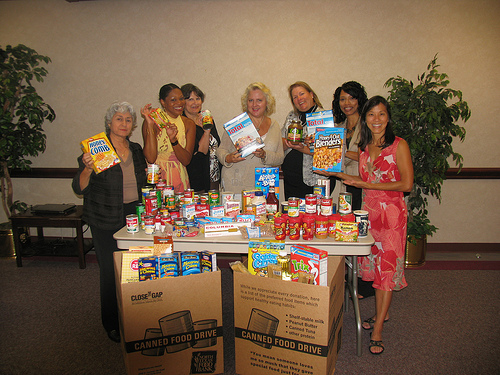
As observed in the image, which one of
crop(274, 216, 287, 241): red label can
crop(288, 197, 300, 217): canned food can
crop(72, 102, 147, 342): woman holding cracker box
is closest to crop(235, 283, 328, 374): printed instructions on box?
crop(274, 216, 287, 241): red label can

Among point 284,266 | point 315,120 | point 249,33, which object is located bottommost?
point 284,266

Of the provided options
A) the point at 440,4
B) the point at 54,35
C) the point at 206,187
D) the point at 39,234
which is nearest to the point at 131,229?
Answer: the point at 206,187

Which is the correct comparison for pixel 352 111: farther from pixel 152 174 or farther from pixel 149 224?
pixel 149 224

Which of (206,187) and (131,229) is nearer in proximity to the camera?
(131,229)

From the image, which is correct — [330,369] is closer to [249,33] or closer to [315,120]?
[315,120]

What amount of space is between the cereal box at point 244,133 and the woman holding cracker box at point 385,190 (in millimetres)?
754

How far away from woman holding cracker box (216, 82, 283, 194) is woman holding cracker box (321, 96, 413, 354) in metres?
0.73

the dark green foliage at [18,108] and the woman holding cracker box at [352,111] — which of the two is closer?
the woman holding cracker box at [352,111]

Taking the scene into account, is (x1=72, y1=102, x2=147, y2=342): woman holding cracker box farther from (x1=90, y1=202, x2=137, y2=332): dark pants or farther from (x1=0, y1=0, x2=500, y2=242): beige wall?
(x1=0, y1=0, x2=500, y2=242): beige wall

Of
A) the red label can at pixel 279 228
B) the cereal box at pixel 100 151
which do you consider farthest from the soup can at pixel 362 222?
the cereal box at pixel 100 151

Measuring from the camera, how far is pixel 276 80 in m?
3.98

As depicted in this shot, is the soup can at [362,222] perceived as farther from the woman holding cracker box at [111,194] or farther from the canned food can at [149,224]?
the woman holding cracker box at [111,194]

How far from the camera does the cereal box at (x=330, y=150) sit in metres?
2.29

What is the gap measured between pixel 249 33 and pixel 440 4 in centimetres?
217
